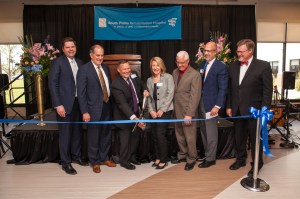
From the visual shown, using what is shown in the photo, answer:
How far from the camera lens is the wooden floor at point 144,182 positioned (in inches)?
115

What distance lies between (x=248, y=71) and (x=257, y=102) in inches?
15.7

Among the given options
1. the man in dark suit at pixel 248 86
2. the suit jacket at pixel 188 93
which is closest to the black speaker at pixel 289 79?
the man in dark suit at pixel 248 86

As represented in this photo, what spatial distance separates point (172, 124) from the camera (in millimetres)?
4145

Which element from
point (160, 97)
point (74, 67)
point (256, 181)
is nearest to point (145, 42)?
point (74, 67)

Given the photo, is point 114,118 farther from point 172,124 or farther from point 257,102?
point 257,102

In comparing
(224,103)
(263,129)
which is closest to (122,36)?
(224,103)

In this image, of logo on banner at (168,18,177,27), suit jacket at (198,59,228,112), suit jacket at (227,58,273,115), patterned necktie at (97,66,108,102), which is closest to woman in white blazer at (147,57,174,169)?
suit jacket at (198,59,228,112)

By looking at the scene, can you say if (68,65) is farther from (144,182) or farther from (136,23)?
(136,23)

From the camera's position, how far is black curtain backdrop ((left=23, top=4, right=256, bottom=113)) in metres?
7.57

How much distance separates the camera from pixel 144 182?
10.6 ft

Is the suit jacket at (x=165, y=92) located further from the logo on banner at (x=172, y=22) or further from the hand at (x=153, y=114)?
the logo on banner at (x=172, y=22)

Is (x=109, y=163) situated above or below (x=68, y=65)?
below

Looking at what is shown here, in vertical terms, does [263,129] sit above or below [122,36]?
below

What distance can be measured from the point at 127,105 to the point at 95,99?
0.42m
